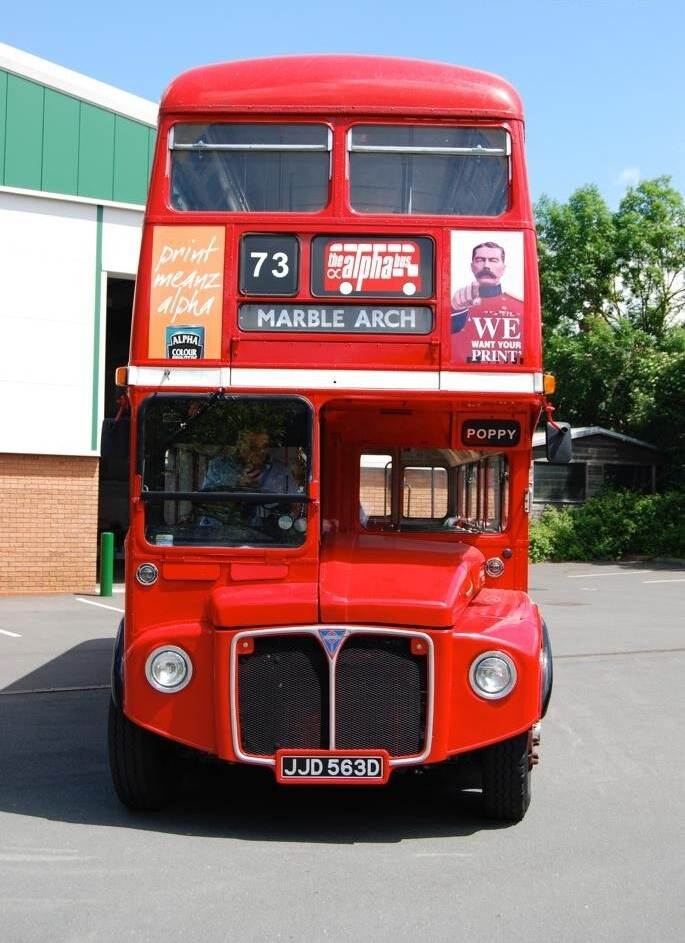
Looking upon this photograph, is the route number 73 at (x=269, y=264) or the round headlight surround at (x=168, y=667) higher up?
the route number 73 at (x=269, y=264)

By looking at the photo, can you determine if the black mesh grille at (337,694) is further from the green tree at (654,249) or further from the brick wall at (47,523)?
the green tree at (654,249)

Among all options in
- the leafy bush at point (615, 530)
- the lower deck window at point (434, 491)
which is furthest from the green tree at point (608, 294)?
the lower deck window at point (434, 491)

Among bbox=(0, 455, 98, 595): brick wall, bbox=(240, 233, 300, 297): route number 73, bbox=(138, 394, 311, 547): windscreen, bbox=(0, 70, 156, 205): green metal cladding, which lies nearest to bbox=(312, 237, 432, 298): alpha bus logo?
bbox=(240, 233, 300, 297): route number 73

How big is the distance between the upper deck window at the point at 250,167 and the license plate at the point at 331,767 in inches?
120

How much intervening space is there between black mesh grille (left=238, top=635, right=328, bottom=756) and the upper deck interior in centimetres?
151

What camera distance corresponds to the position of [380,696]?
593cm

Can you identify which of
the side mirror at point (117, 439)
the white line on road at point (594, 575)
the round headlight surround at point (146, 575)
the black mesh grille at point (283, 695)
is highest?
the side mirror at point (117, 439)

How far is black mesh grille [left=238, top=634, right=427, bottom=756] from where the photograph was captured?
5910mm

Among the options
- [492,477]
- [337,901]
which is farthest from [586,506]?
[337,901]

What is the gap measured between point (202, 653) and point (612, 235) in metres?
40.2

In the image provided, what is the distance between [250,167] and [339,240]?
0.70 m

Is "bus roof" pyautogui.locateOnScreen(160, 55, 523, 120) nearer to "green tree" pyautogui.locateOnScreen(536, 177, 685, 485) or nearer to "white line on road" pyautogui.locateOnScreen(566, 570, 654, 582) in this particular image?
"white line on road" pyautogui.locateOnScreen(566, 570, 654, 582)

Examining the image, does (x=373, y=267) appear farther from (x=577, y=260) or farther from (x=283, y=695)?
(x=577, y=260)

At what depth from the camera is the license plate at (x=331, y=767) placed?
5828mm
